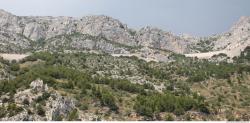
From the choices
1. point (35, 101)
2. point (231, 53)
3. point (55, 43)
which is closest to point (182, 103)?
point (35, 101)

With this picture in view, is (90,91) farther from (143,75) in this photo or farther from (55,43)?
(55,43)

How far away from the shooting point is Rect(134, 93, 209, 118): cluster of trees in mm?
66162

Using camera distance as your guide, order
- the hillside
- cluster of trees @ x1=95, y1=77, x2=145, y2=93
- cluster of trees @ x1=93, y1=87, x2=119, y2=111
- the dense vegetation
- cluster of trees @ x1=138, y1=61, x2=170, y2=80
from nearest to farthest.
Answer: the hillside → cluster of trees @ x1=93, y1=87, x2=119, y2=111 → the dense vegetation → cluster of trees @ x1=95, y1=77, x2=145, y2=93 → cluster of trees @ x1=138, y1=61, x2=170, y2=80

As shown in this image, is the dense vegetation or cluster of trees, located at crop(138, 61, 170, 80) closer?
the dense vegetation

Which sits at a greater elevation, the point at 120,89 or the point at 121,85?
the point at 121,85

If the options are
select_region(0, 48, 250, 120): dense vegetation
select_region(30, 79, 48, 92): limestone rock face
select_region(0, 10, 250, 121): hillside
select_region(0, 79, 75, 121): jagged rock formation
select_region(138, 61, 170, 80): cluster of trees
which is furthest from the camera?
select_region(138, 61, 170, 80): cluster of trees

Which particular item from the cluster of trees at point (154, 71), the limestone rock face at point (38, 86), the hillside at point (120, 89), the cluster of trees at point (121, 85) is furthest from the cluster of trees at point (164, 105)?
the cluster of trees at point (154, 71)

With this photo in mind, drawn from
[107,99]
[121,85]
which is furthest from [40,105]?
[121,85]

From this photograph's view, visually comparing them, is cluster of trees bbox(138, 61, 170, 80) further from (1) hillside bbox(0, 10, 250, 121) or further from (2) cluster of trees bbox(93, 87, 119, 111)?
(2) cluster of trees bbox(93, 87, 119, 111)

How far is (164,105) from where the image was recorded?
71188 mm

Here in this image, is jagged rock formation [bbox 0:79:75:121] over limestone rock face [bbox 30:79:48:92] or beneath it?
beneath

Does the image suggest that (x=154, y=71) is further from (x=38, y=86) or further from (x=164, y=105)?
(x=38, y=86)

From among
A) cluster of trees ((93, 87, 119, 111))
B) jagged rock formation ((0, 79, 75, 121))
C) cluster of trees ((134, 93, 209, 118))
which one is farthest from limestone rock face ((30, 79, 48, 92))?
cluster of trees ((134, 93, 209, 118))

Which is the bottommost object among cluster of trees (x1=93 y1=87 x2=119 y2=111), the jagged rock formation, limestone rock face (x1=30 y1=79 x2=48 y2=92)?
cluster of trees (x1=93 y1=87 x2=119 y2=111)
